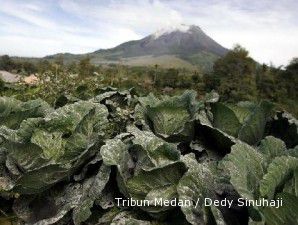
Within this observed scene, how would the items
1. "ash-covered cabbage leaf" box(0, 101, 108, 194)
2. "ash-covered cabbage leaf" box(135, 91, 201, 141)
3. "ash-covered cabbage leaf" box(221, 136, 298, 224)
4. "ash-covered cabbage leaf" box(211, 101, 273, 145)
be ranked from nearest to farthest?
"ash-covered cabbage leaf" box(221, 136, 298, 224), "ash-covered cabbage leaf" box(0, 101, 108, 194), "ash-covered cabbage leaf" box(211, 101, 273, 145), "ash-covered cabbage leaf" box(135, 91, 201, 141)

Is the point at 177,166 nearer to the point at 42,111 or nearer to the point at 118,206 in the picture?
the point at 118,206

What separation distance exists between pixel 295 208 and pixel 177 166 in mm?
875

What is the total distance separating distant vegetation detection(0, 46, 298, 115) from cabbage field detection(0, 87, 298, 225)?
2.00 metres

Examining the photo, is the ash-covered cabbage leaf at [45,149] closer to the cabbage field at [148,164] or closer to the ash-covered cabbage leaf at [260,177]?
the cabbage field at [148,164]

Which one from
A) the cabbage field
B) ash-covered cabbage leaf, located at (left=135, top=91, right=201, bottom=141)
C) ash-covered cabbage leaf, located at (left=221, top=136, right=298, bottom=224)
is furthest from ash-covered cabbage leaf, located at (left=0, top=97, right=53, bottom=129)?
ash-covered cabbage leaf, located at (left=221, top=136, right=298, bottom=224)

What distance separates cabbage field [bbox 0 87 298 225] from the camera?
106 inches

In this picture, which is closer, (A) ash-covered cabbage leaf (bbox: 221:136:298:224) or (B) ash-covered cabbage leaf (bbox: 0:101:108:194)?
(A) ash-covered cabbage leaf (bbox: 221:136:298:224)

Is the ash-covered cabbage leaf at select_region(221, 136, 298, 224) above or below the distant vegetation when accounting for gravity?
above

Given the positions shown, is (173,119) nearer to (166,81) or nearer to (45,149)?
(45,149)

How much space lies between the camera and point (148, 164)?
3.15 meters

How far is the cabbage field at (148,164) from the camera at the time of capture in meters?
2.69

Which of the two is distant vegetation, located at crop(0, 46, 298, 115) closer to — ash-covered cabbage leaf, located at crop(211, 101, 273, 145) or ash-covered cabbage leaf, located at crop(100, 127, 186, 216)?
ash-covered cabbage leaf, located at crop(211, 101, 273, 145)

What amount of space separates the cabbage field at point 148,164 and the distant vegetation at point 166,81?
200cm

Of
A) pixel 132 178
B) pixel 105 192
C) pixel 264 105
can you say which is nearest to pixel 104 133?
pixel 105 192
